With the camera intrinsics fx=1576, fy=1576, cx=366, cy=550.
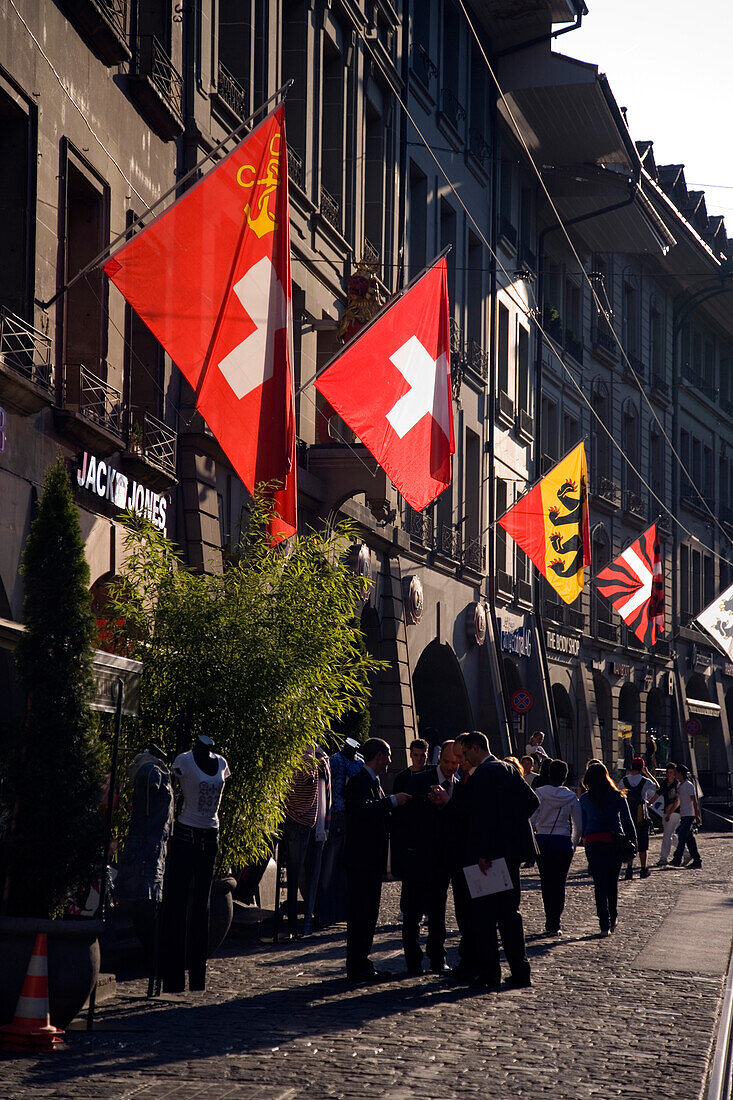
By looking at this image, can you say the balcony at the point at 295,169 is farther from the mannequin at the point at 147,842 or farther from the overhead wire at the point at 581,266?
the mannequin at the point at 147,842

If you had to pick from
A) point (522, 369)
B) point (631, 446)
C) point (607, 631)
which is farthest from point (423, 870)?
point (631, 446)

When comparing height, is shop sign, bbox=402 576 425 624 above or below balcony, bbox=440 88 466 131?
below

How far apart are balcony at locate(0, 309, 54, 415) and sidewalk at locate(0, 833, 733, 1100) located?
4.99 m

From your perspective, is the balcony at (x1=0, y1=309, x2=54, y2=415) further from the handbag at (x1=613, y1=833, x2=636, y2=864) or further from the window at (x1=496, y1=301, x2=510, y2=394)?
the window at (x1=496, y1=301, x2=510, y2=394)

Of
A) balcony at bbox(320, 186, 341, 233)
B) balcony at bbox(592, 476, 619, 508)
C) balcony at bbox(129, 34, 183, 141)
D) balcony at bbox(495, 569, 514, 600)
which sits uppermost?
balcony at bbox(592, 476, 619, 508)

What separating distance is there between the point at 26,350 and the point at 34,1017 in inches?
283

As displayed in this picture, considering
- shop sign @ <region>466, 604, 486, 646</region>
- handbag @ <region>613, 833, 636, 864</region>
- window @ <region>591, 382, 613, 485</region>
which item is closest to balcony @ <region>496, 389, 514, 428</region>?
shop sign @ <region>466, 604, 486, 646</region>

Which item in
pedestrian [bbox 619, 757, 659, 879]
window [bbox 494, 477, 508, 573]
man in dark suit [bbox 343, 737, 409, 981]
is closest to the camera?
man in dark suit [bbox 343, 737, 409, 981]

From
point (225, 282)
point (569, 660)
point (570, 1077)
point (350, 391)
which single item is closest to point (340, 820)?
point (350, 391)

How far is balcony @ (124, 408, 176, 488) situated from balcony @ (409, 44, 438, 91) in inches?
587

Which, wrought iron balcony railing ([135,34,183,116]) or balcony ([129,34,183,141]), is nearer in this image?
balcony ([129,34,183,141])

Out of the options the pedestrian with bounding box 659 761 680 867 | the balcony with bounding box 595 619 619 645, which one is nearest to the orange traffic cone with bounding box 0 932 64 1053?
the pedestrian with bounding box 659 761 680 867

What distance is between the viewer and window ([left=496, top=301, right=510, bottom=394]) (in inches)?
1417

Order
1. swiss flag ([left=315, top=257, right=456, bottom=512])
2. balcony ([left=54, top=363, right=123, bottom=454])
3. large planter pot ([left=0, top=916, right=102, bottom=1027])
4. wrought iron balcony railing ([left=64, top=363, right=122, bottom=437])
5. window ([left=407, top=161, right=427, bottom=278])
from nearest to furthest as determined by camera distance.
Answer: large planter pot ([left=0, top=916, right=102, bottom=1027]) → swiss flag ([left=315, top=257, right=456, bottom=512]) → balcony ([left=54, top=363, right=123, bottom=454]) → wrought iron balcony railing ([left=64, top=363, right=122, bottom=437]) → window ([left=407, top=161, right=427, bottom=278])
